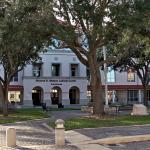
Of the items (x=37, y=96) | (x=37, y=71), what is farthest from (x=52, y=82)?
(x=37, y=96)

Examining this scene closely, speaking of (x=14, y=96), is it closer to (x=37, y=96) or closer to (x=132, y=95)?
(x=37, y=96)

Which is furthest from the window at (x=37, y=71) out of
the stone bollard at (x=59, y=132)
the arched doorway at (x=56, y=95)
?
the stone bollard at (x=59, y=132)

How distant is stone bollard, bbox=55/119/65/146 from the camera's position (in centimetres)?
1619

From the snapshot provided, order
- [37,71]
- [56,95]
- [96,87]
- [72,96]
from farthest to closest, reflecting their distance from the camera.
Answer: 1. [72,96]
2. [56,95]
3. [37,71]
4. [96,87]

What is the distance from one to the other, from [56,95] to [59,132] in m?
56.2

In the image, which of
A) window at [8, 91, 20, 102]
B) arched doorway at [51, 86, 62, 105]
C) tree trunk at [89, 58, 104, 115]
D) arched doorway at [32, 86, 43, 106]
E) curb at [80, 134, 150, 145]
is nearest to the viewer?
curb at [80, 134, 150, 145]

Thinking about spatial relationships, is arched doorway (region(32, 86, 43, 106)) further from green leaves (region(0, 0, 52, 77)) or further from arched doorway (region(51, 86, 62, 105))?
green leaves (region(0, 0, 52, 77))

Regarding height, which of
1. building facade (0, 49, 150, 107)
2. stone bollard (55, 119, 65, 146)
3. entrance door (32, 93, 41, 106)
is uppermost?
building facade (0, 49, 150, 107)

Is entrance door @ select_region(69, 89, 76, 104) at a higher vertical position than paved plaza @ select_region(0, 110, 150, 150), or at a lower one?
higher

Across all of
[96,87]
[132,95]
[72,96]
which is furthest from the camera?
[132,95]

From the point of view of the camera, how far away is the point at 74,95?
73500 mm

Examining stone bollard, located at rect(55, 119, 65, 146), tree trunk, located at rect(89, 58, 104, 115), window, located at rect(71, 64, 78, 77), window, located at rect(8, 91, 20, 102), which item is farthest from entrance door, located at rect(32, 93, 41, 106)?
stone bollard, located at rect(55, 119, 65, 146)

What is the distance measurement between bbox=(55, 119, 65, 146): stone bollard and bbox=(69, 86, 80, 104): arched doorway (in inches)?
2196

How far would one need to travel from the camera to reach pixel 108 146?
664 inches
